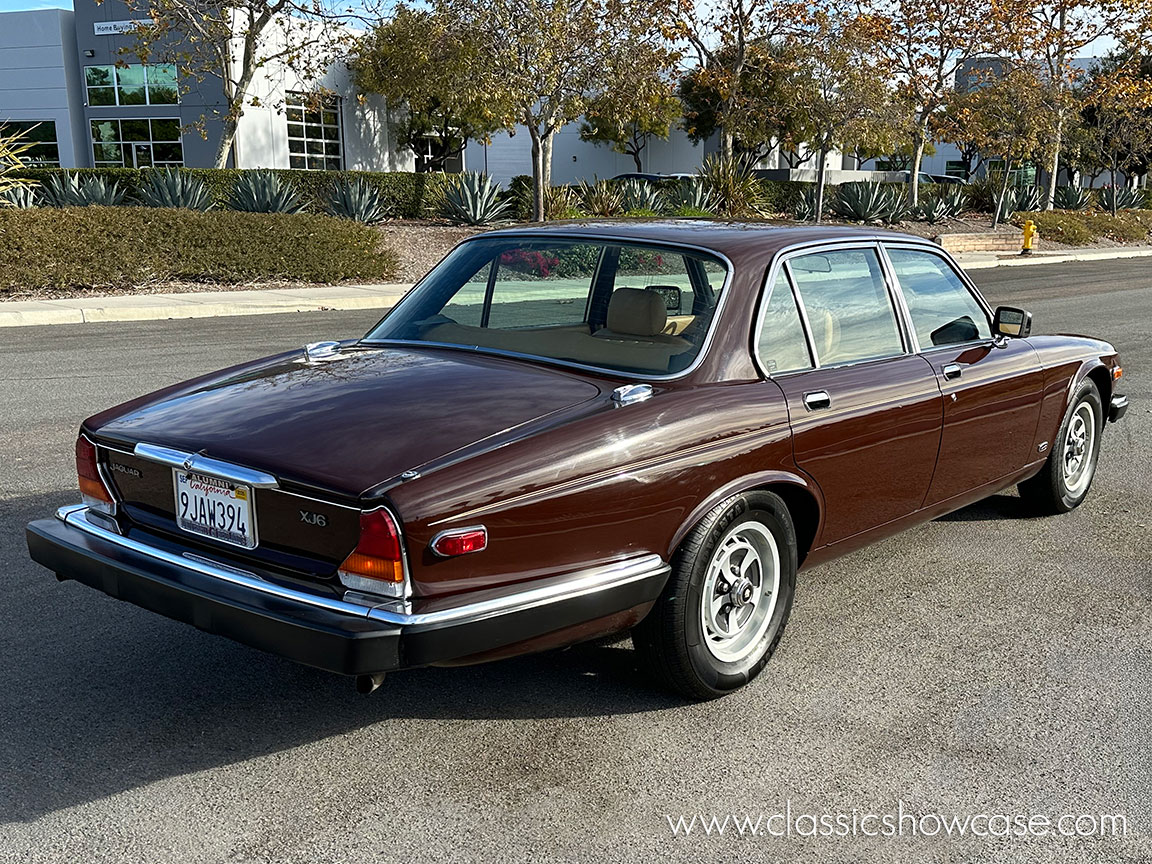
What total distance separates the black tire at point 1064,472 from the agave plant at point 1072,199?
130ft

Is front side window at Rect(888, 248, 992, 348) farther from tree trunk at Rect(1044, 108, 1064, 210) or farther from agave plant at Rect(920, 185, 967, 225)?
tree trunk at Rect(1044, 108, 1064, 210)

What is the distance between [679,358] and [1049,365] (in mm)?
2466

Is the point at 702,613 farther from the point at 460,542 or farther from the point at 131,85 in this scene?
the point at 131,85

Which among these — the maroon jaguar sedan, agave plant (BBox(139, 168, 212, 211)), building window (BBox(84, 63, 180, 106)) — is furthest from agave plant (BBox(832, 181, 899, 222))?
the maroon jaguar sedan

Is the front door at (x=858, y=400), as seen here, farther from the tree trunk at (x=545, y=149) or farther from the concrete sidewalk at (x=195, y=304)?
the tree trunk at (x=545, y=149)

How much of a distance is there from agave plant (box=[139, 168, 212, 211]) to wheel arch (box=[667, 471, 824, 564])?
19115 millimetres

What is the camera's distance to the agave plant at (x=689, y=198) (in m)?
27.4

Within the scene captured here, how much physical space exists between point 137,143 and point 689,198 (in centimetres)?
2334

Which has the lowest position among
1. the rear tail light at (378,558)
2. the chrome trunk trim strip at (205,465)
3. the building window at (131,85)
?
the rear tail light at (378,558)

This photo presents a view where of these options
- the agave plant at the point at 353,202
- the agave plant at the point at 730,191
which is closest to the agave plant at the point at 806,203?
the agave plant at the point at 730,191

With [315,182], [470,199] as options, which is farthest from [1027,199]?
[315,182]

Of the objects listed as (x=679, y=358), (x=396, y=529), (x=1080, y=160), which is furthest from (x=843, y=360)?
(x=1080, y=160)

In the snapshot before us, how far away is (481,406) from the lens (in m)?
3.56

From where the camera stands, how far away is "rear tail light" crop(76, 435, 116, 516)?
3814 millimetres
